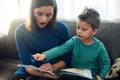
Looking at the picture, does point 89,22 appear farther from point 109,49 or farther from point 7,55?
point 7,55

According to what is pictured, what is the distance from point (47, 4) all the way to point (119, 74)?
0.72 meters

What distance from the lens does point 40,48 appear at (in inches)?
69.2

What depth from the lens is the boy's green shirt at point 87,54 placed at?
173 centimetres

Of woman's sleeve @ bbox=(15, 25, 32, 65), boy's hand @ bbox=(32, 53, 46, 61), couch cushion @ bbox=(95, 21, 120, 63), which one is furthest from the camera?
couch cushion @ bbox=(95, 21, 120, 63)

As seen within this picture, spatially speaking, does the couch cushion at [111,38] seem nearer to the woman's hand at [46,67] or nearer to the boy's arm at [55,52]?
the boy's arm at [55,52]

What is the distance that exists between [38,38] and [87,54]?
1.24 ft

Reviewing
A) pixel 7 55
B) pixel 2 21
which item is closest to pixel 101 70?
pixel 7 55

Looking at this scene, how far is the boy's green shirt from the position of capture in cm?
173

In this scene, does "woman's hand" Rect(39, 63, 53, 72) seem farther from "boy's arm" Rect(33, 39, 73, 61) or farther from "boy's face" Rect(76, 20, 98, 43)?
"boy's face" Rect(76, 20, 98, 43)

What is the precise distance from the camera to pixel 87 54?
5.78ft

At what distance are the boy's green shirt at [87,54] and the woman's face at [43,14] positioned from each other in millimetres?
216

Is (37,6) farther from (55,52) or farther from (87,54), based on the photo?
(87,54)

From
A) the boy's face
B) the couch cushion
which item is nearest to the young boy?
the boy's face

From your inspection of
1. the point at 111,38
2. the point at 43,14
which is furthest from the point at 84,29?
the point at 111,38
